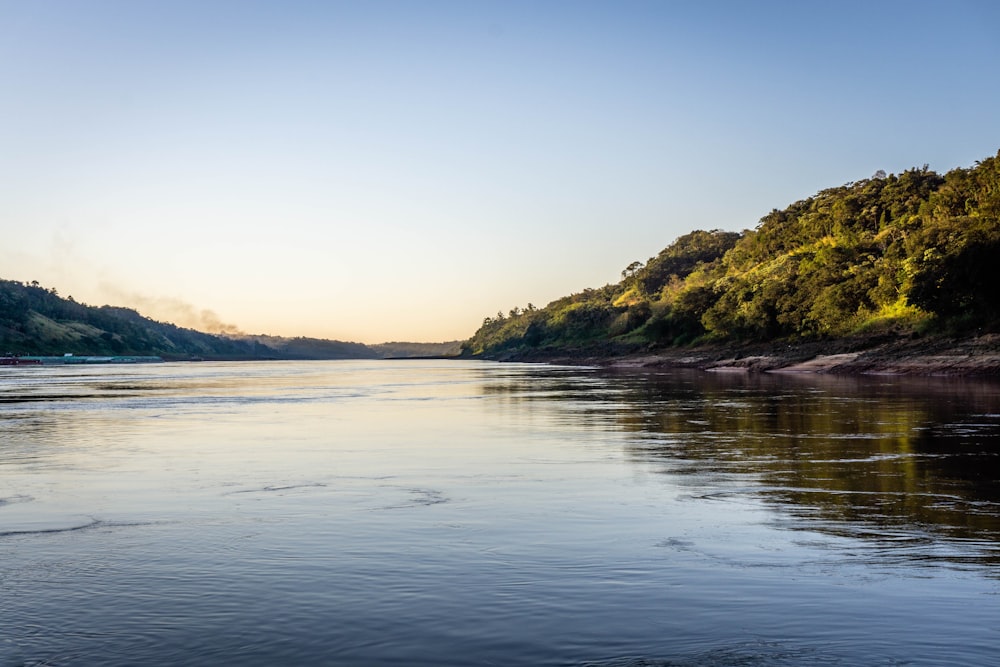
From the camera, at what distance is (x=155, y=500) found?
47.2ft

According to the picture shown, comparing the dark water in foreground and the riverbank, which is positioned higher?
the riverbank

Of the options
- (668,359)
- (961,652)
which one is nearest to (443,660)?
(961,652)

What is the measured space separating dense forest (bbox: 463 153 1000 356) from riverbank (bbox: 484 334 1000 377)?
2.30 m

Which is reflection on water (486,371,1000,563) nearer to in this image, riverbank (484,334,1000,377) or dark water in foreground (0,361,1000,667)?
dark water in foreground (0,361,1000,667)

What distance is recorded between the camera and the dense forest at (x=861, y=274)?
66.8 meters

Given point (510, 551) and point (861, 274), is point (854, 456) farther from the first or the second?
point (861, 274)

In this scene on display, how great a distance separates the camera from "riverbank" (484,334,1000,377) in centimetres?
5650

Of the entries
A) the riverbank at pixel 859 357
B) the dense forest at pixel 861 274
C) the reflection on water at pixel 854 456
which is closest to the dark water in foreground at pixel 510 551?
the reflection on water at pixel 854 456

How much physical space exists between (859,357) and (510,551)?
6725 cm

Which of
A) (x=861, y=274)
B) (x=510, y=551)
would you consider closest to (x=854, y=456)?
(x=510, y=551)

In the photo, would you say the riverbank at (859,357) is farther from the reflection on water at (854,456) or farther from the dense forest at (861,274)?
the reflection on water at (854,456)

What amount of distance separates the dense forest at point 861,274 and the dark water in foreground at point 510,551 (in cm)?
4863

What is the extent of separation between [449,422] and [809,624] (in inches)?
968

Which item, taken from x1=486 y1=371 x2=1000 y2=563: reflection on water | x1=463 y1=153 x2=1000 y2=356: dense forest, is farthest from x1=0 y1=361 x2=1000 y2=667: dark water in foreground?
x1=463 y1=153 x2=1000 y2=356: dense forest
